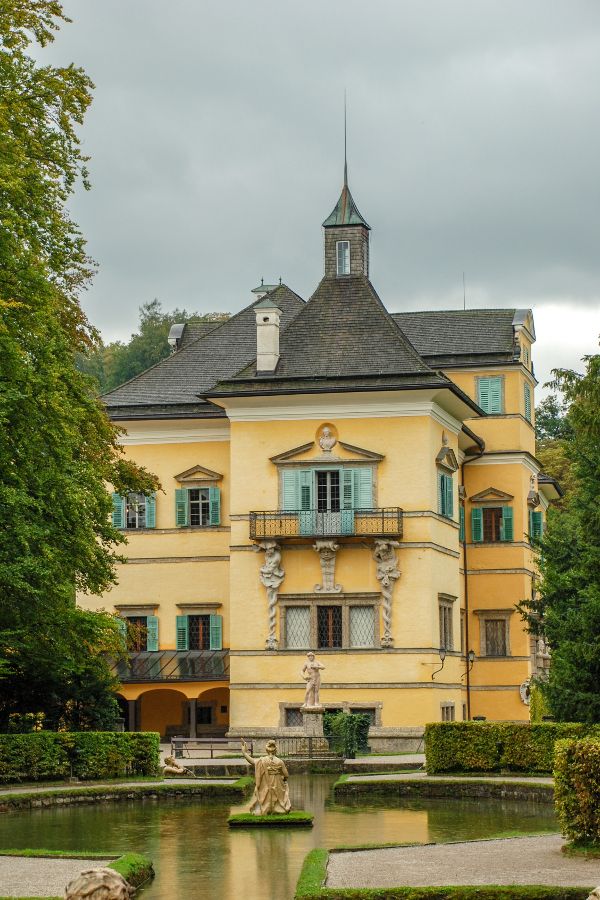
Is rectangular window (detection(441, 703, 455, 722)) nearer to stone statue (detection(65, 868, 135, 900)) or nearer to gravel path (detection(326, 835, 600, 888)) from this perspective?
gravel path (detection(326, 835, 600, 888))

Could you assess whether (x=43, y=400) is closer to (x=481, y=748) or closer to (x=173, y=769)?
(x=173, y=769)

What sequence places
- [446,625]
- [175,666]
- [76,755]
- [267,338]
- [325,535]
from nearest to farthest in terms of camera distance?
[76,755]
[325,535]
[267,338]
[175,666]
[446,625]

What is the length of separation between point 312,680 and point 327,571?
15.6 ft

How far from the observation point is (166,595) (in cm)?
5153

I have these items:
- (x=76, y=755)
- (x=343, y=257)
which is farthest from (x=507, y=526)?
(x=76, y=755)

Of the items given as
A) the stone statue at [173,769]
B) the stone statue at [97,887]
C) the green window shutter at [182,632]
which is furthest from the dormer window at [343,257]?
the stone statue at [97,887]

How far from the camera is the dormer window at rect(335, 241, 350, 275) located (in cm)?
5225

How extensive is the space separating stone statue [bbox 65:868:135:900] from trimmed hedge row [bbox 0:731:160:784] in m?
18.9

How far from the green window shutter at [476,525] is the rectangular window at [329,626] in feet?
29.6

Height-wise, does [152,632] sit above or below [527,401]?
below

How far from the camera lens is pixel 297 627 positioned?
47.9 metres

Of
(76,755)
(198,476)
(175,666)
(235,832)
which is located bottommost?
(235,832)

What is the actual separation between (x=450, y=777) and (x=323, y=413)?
17.1 metres

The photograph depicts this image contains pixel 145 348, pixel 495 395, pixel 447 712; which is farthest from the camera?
pixel 145 348
